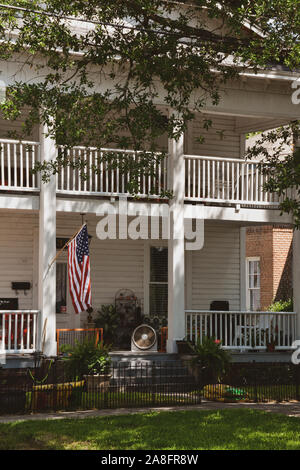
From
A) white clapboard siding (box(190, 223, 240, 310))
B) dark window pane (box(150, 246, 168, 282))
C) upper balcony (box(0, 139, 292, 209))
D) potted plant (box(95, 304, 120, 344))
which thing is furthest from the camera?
white clapboard siding (box(190, 223, 240, 310))

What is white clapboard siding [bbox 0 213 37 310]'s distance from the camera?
19672 mm

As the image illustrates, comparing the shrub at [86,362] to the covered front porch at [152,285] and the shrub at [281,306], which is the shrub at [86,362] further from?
the shrub at [281,306]

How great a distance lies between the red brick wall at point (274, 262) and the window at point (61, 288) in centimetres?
1082

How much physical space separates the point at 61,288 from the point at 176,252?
3.86m

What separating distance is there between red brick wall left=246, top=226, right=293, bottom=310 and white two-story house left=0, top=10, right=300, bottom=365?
6683 mm

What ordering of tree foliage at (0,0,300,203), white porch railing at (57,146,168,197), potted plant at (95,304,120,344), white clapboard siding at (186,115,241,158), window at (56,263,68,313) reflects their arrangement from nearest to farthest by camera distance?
tree foliage at (0,0,300,203) < white porch railing at (57,146,168,197) < potted plant at (95,304,120,344) < window at (56,263,68,313) < white clapboard siding at (186,115,241,158)

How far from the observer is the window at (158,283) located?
2128 centimetres

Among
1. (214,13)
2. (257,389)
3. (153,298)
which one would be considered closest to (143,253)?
(153,298)

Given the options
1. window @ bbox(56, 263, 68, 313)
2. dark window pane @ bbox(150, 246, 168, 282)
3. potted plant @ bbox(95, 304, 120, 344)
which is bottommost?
potted plant @ bbox(95, 304, 120, 344)

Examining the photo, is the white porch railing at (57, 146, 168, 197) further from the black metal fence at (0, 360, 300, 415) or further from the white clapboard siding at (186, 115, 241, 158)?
the black metal fence at (0, 360, 300, 415)

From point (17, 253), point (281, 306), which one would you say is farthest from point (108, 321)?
point (281, 306)

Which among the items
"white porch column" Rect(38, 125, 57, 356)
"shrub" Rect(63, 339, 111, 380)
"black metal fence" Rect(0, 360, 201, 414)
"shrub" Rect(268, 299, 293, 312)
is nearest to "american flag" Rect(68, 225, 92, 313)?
"shrub" Rect(63, 339, 111, 380)

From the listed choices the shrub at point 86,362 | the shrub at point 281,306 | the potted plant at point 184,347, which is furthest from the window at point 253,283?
the shrub at point 86,362

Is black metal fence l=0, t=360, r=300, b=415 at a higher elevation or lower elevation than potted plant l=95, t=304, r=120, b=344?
lower
